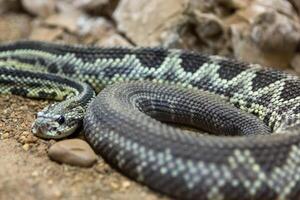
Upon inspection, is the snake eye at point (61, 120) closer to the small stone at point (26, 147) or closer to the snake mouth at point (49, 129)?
the snake mouth at point (49, 129)

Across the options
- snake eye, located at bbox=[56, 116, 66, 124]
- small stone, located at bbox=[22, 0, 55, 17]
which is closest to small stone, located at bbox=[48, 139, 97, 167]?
snake eye, located at bbox=[56, 116, 66, 124]

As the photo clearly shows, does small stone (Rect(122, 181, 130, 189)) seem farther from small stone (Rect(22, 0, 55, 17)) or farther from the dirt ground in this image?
small stone (Rect(22, 0, 55, 17))

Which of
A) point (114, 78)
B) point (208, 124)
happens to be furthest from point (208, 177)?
point (114, 78)

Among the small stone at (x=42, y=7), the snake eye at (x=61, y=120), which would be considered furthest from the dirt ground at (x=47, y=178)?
the small stone at (x=42, y=7)

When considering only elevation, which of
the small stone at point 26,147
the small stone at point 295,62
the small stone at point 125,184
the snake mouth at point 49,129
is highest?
the small stone at point 295,62

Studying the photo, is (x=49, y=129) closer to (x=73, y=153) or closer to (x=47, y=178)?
(x=73, y=153)

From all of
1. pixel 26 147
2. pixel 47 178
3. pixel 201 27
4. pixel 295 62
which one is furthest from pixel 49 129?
pixel 295 62
